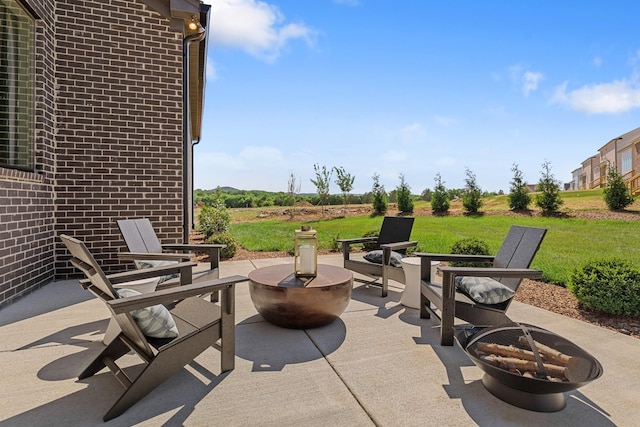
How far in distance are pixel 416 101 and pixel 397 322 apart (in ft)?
25.6

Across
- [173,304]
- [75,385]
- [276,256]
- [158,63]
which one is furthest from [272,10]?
[75,385]

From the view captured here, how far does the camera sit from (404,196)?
15.1 meters

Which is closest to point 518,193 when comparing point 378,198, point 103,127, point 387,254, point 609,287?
point 378,198

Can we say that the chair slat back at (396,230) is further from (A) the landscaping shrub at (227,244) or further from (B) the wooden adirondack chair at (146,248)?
(A) the landscaping shrub at (227,244)

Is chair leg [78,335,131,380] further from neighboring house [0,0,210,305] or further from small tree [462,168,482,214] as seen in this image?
small tree [462,168,482,214]

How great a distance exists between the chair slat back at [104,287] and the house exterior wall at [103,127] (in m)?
3.26

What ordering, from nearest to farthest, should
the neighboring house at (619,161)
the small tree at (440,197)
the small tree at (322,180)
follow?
the small tree at (440,197) → the small tree at (322,180) → the neighboring house at (619,161)

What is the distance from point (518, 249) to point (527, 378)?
1.62 metres

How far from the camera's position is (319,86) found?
9578 millimetres

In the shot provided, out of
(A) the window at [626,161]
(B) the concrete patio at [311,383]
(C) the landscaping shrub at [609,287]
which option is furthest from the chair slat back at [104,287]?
(A) the window at [626,161]

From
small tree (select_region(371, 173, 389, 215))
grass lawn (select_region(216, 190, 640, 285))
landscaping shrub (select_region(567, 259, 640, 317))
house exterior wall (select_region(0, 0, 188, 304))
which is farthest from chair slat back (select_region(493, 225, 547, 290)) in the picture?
small tree (select_region(371, 173, 389, 215))

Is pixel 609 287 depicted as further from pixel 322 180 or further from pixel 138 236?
pixel 322 180

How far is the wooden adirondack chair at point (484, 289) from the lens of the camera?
2.62 m

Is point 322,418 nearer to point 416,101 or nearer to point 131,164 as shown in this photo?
point 131,164
